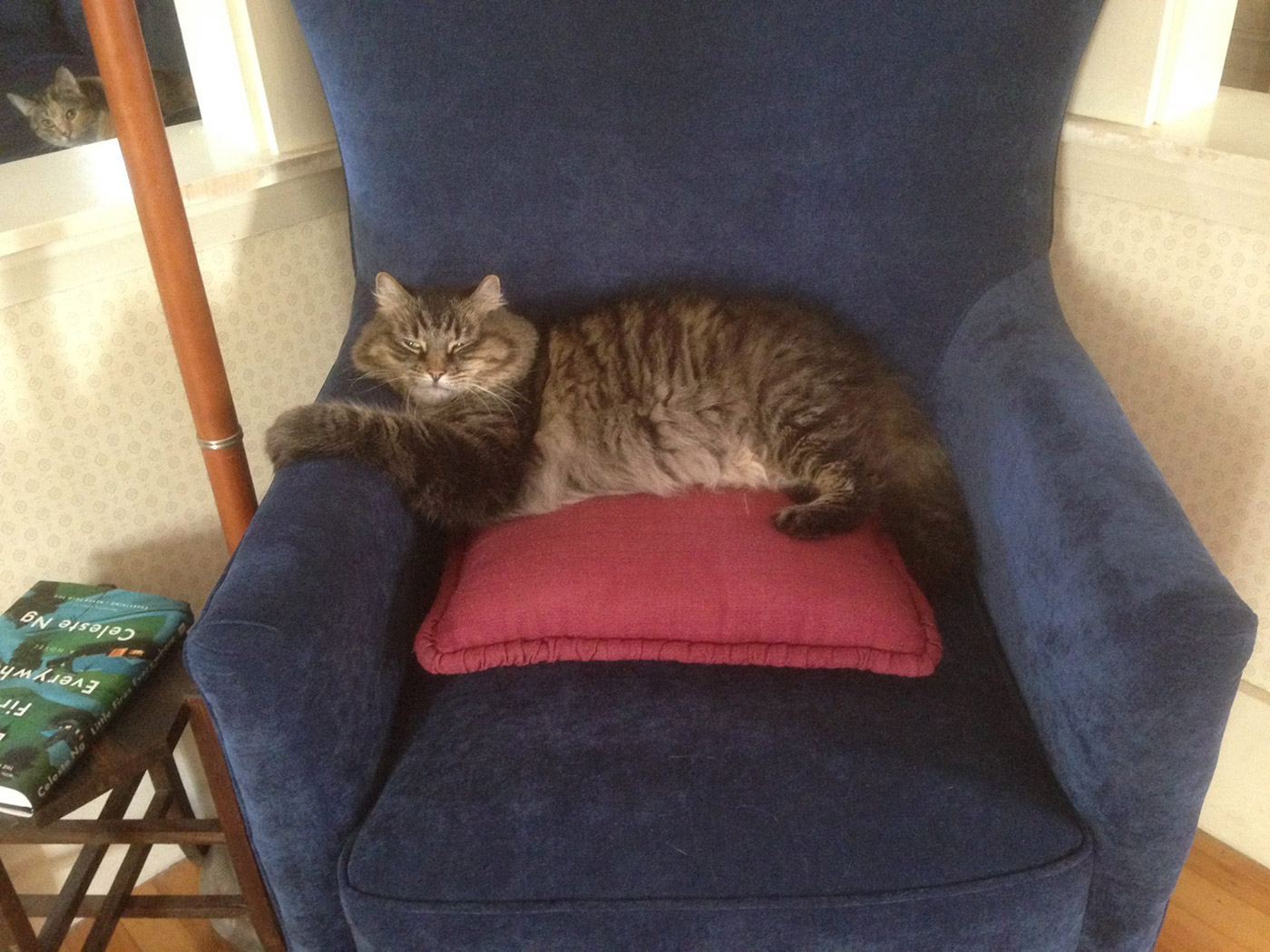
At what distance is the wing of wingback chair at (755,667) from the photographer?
0.96m

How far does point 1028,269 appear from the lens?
153cm

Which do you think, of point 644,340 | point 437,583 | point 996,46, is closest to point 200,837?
point 437,583

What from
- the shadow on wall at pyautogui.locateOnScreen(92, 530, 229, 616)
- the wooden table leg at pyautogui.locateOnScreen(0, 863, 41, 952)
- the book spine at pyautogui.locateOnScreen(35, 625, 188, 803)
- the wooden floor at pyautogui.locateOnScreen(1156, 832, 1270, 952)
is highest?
the book spine at pyautogui.locateOnScreen(35, 625, 188, 803)

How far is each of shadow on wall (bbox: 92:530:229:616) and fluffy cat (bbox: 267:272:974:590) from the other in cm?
48

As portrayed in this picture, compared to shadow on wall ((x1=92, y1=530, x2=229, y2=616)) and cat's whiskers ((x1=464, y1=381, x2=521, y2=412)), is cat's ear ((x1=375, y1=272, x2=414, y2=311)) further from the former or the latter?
shadow on wall ((x1=92, y1=530, x2=229, y2=616))

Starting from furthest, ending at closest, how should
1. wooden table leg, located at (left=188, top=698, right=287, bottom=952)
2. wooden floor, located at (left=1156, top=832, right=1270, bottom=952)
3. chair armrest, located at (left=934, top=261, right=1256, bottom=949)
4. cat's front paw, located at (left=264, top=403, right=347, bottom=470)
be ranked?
wooden floor, located at (left=1156, top=832, right=1270, bottom=952), cat's front paw, located at (left=264, top=403, right=347, bottom=470), wooden table leg, located at (left=188, top=698, right=287, bottom=952), chair armrest, located at (left=934, top=261, right=1256, bottom=949)

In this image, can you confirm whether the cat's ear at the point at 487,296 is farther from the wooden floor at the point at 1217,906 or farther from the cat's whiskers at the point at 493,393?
the wooden floor at the point at 1217,906

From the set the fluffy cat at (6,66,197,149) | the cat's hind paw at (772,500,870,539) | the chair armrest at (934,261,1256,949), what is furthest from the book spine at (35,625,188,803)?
the chair armrest at (934,261,1256,949)

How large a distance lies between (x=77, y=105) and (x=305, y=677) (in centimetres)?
135

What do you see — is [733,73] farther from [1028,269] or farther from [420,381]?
[420,381]

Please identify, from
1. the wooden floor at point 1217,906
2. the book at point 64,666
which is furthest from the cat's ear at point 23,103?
the wooden floor at point 1217,906

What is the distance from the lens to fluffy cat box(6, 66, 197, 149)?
5.65 feet

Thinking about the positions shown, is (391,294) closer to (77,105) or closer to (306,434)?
(306,434)

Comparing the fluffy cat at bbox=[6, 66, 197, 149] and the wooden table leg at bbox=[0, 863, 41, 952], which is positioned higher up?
the fluffy cat at bbox=[6, 66, 197, 149]
